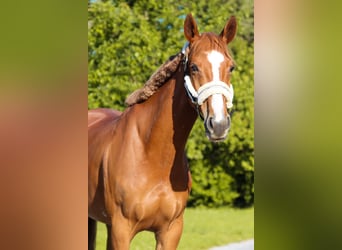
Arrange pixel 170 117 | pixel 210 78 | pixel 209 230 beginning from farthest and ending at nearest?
pixel 209 230
pixel 170 117
pixel 210 78

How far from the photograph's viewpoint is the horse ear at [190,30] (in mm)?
2711

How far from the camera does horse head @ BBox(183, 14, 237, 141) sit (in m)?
2.49

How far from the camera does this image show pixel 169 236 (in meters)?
2.91

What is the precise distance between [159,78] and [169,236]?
90 centimetres

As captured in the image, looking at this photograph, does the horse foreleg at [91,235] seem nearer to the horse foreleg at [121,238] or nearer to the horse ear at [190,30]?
the horse foreleg at [121,238]

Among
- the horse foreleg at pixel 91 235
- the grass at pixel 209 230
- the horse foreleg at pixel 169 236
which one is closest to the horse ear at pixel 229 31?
the horse foreleg at pixel 169 236

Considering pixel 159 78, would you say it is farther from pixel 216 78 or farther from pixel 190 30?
pixel 216 78

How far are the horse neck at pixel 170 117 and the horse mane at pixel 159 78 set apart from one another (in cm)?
3

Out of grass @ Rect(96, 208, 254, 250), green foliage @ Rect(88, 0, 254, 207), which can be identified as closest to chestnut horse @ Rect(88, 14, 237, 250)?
grass @ Rect(96, 208, 254, 250)

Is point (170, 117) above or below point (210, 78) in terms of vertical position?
below

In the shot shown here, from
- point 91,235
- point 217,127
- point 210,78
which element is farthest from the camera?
point 91,235

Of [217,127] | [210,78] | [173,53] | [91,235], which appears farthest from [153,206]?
[173,53]
